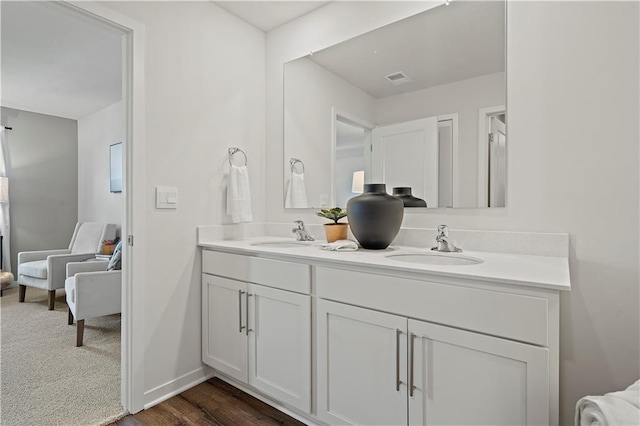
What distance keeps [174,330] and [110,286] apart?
118cm

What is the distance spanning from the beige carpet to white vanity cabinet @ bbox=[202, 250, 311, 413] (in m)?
0.60

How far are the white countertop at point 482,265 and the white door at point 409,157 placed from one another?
0.36 m

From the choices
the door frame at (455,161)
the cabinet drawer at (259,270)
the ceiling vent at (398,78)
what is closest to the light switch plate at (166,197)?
the cabinet drawer at (259,270)

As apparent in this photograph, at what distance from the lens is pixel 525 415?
0.99m

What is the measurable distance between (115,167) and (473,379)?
4.74 m

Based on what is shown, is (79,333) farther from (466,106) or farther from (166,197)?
(466,106)

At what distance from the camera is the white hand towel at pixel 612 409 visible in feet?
2.41

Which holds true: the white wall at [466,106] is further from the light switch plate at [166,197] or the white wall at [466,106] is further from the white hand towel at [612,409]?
the light switch plate at [166,197]

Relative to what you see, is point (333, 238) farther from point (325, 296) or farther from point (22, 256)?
point (22, 256)

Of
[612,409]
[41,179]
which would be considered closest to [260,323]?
[612,409]

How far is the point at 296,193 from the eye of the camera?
2.32m

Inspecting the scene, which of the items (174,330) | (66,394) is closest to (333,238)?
(174,330)

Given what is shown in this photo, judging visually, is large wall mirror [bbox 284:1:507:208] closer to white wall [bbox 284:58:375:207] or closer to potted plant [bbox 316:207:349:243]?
white wall [bbox 284:58:375:207]

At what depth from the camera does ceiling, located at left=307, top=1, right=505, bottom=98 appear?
62.8 inches
